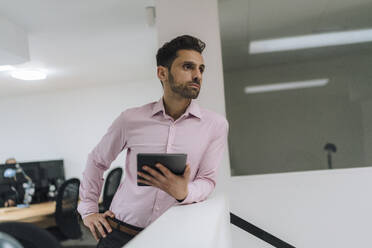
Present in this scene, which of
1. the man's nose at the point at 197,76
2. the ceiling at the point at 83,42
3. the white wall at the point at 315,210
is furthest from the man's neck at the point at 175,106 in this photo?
the ceiling at the point at 83,42

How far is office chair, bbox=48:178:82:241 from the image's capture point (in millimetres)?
3070

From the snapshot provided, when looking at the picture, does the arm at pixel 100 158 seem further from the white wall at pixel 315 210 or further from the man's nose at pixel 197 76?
the white wall at pixel 315 210

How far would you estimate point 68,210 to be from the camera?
10.7 feet

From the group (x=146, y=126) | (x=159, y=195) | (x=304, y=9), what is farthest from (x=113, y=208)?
(x=304, y=9)

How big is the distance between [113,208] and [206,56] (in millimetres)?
1168

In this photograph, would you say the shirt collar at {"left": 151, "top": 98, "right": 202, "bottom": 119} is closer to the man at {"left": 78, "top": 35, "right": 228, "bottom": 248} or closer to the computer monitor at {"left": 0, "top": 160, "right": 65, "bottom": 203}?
the man at {"left": 78, "top": 35, "right": 228, "bottom": 248}

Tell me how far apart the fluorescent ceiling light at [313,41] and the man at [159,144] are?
1049 mm

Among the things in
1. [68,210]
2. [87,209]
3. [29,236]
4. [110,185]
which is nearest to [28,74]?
[110,185]

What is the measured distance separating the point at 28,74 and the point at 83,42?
1.62m

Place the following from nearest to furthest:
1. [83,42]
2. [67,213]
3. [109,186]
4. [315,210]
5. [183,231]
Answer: [183,231], [315,210], [67,213], [83,42], [109,186]

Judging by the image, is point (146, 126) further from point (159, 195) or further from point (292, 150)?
point (292, 150)

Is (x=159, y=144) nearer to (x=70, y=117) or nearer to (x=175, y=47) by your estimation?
(x=175, y=47)

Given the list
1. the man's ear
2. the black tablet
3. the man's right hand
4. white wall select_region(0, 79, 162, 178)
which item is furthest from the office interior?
white wall select_region(0, 79, 162, 178)

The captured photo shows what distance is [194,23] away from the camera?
1987 millimetres
